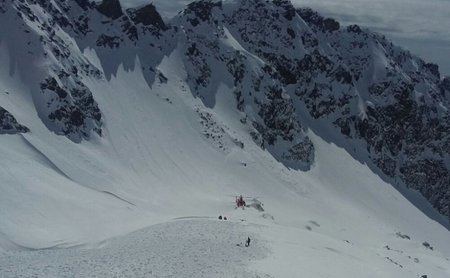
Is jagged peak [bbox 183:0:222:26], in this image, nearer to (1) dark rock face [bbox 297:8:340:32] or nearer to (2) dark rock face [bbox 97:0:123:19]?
(2) dark rock face [bbox 97:0:123:19]

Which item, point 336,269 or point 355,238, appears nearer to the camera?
point 336,269

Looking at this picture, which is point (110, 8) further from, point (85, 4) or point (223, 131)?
point (223, 131)

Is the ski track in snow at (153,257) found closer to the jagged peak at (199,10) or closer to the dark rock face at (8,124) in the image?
the dark rock face at (8,124)

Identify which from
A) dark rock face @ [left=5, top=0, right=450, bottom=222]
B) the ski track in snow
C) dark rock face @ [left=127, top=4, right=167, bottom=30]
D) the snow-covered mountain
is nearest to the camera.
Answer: the ski track in snow

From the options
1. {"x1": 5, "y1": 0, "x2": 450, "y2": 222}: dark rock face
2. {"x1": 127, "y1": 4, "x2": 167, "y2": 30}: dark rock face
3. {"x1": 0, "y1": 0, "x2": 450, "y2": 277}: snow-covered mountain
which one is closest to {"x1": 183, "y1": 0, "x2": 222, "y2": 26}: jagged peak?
{"x1": 5, "y1": 0, "x2": 450, "y2": 222}: dark rock face

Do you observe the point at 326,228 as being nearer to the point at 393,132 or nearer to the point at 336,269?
the point at 336,269

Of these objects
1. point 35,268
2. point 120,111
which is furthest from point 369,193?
point 35,268
